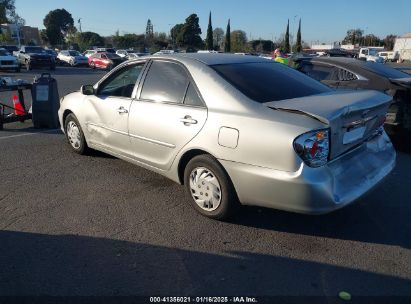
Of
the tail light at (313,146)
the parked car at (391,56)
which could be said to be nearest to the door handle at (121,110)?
the tail light at (313,146)

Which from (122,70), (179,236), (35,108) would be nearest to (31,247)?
(179,236)

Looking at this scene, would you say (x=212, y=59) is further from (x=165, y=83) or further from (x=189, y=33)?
(x=189, y=33)

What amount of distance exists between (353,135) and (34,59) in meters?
31.4

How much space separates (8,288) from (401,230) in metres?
3.47

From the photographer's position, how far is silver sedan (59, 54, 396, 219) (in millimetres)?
3172

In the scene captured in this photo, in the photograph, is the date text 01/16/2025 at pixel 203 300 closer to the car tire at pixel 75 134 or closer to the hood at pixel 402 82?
the car tire at pixel 75 134

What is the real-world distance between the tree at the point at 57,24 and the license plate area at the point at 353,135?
106 m

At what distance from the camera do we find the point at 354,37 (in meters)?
104

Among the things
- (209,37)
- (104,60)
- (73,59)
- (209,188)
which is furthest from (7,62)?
(209,37)

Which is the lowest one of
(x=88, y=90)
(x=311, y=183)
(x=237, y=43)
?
(x=311, y=183)

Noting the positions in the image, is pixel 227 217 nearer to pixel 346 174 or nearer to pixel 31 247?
pixel 346 174

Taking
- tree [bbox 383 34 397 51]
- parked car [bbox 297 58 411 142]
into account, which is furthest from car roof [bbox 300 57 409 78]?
tree [bbox 383 34 397 51]

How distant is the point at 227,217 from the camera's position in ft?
12.5

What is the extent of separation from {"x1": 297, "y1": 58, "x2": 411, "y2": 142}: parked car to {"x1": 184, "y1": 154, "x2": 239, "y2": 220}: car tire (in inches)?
150
